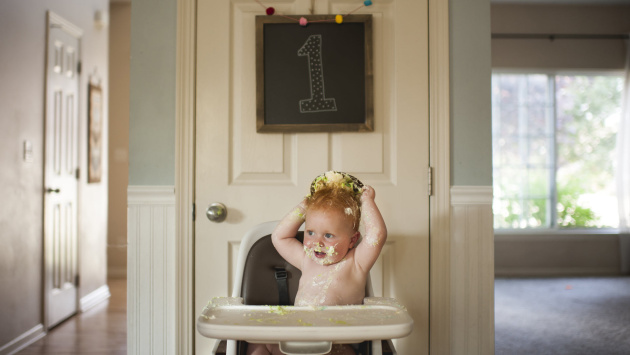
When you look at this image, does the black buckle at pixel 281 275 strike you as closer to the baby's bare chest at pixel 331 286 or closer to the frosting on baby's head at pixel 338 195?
the baby's bare chest at pixel 331 286

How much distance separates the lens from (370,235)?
4.97 ft

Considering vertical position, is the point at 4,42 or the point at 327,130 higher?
the point at 4,42

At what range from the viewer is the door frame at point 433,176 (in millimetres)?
1957

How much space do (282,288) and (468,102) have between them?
1.07 m

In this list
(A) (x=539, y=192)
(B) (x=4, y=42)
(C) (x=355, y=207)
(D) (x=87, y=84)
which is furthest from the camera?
(A) (x=539, y=192)

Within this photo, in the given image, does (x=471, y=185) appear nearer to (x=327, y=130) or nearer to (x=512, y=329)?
(x=327, y=130)

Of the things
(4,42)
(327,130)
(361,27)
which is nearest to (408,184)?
(327,130)

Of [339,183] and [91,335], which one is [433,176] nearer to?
[339,183]

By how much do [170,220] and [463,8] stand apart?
4.90 feet

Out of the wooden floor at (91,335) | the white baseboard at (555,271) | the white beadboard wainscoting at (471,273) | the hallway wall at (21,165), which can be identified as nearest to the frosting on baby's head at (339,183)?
the white beadboard wainscoting at (471,273)

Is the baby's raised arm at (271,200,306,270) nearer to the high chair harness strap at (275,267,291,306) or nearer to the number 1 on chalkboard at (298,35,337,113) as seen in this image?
the high chair harness strap at (275,267,291,306)

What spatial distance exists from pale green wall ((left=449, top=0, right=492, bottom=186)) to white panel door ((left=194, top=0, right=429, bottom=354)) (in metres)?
0.13

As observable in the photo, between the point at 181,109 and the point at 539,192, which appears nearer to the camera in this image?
the point at 181,109

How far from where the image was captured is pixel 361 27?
6.51 feet
